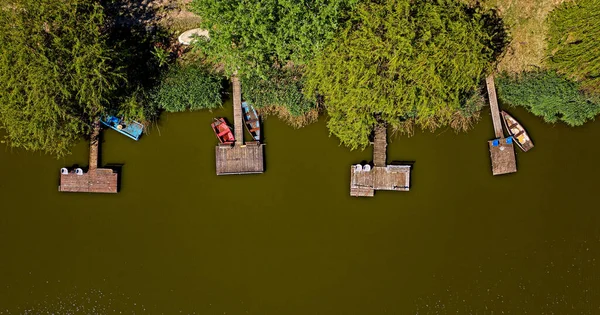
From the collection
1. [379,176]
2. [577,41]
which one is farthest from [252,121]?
[577,41]

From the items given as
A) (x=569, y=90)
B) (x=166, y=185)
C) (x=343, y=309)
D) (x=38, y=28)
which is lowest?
(x=343, y=309)

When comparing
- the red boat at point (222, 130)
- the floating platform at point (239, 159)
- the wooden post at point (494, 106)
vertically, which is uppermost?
the wooden post at point (494, 106)

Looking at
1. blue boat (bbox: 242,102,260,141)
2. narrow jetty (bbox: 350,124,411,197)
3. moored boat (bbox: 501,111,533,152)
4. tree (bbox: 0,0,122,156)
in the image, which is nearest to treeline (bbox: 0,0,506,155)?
tree (bbox: 0,0,122,156)

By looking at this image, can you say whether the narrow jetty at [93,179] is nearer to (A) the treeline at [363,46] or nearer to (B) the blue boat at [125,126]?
(B) the blue boat at [125,126]

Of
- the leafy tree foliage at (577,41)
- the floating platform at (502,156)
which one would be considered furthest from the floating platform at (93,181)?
the leafy tree foliage at (577,41)

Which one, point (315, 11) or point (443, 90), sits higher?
point (315, 11)

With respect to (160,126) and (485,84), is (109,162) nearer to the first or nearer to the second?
(160,126)

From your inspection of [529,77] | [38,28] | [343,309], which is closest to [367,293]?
[343,309]
